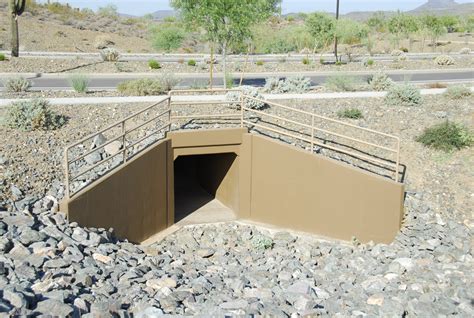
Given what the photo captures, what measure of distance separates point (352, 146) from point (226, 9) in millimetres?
8380

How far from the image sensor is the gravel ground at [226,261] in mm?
9367

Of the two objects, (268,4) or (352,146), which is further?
(268,4)

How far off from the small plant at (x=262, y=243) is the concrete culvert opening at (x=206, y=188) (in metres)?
2.23

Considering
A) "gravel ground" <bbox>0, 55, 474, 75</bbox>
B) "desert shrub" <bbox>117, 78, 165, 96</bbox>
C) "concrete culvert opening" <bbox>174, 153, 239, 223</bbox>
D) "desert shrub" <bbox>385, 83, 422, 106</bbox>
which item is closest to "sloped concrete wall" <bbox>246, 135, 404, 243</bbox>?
"concrete culvert opening" <bbox>174, 153, 239, 223</bbox>

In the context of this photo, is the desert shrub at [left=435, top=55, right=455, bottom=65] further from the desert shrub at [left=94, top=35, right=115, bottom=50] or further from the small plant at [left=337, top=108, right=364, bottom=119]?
the desert shrub at [left=94, top=35, right=115, bottom=50]

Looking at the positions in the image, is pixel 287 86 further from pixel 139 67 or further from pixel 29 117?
pixel 139 67

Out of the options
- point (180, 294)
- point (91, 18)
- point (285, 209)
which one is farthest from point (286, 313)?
point (91, 18)

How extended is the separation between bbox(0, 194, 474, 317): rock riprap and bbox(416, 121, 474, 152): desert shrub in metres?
2.93

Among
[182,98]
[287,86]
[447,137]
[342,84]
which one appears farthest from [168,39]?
[447,137]

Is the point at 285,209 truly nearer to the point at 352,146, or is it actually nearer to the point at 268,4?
the point at 352,146

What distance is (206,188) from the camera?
2019 cm

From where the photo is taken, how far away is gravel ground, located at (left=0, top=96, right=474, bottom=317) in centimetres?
937

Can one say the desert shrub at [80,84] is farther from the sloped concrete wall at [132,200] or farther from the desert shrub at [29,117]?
the sloped concrete wall at [132,200]

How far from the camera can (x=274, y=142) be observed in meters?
16.3
